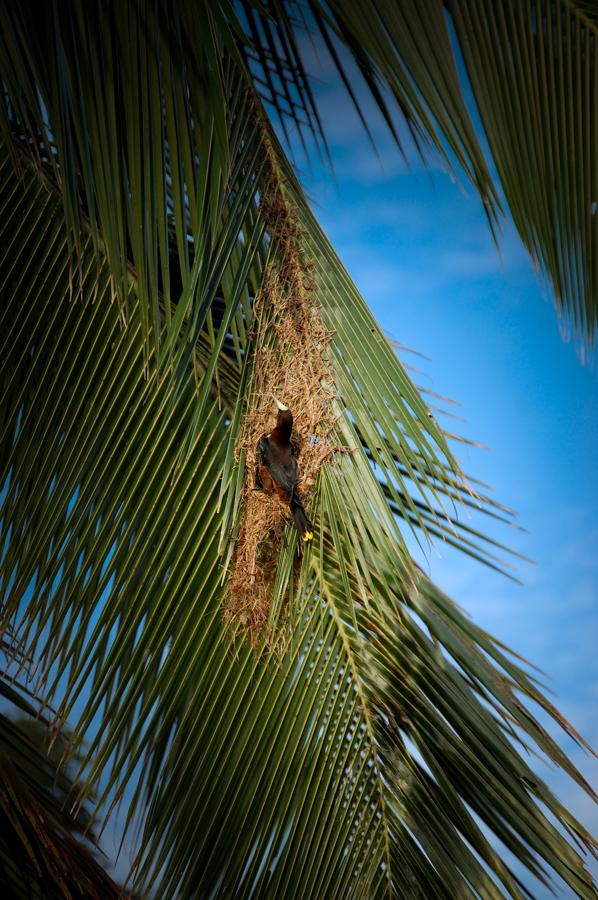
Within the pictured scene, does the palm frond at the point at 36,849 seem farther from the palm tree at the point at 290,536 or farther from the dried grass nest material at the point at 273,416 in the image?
the dried grass nest material at the point at 273,416

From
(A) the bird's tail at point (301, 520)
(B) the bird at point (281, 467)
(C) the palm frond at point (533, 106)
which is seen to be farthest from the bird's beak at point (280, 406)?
(C) the palm frond at point (533, 106)

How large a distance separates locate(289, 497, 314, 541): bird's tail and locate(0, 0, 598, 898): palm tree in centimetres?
3

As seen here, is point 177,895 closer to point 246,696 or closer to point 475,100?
point 246,696

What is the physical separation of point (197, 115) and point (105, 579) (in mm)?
1137

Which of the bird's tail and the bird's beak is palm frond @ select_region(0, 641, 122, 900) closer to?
the bird's tail

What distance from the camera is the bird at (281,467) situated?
1817 millimetres

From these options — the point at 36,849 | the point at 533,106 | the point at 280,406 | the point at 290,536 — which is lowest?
the point at 36,849

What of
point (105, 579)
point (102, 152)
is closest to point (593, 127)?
point (102, 152)

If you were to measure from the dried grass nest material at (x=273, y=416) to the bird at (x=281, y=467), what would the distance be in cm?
2

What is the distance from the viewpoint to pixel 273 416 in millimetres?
1882

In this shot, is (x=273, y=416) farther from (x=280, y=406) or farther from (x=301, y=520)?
(x=301, y=520)

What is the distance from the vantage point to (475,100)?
5.92 feet

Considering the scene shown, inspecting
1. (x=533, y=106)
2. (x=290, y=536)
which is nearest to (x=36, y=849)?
(x=290, y=536)

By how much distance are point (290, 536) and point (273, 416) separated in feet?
1.01
